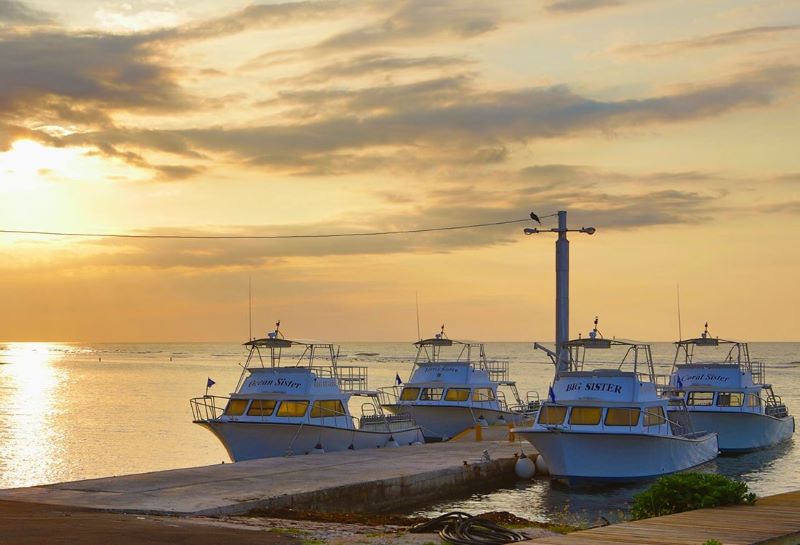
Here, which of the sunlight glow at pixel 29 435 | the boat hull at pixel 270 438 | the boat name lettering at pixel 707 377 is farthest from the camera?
the boat name lettering at pixel 707 377

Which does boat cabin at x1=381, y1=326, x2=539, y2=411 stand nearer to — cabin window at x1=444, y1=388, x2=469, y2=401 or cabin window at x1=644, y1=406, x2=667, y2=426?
cabin window at x1=444, y1=388, x2=469, y2=401

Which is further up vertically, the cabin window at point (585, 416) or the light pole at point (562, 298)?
the light pole at point (562, 298)

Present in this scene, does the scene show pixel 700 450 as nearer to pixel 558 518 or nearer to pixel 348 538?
pixel 558 518

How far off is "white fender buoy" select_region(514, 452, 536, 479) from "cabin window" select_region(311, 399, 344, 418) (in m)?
6.71

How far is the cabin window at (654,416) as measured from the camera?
105ft

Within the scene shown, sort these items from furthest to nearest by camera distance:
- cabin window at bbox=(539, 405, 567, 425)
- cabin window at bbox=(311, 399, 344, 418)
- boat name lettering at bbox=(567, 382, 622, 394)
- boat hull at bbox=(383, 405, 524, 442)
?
boat hull at bbox=(383, 405, 524, 442) → cabin window at bbox=(311, 399, 344, 418) → boat name lettering at bbox=(567, 382, 622, 394) → cabin window at bbox=(539, 405, 567, 425)

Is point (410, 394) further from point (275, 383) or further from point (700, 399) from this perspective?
point (275, 383)

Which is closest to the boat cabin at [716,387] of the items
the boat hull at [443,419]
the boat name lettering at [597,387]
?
the boat hull at [443,419]

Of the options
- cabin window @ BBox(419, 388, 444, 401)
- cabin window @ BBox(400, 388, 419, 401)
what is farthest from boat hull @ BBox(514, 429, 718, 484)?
cabin window @ BBox(400, 388, 419, 401)

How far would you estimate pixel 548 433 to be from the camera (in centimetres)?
3075

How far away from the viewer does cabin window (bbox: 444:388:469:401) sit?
46375 mm

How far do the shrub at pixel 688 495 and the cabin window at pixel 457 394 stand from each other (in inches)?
1141

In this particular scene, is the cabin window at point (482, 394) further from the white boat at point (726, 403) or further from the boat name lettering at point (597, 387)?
the boat name lettering at point (597, 387)

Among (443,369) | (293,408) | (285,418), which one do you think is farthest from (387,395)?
(285,418)
